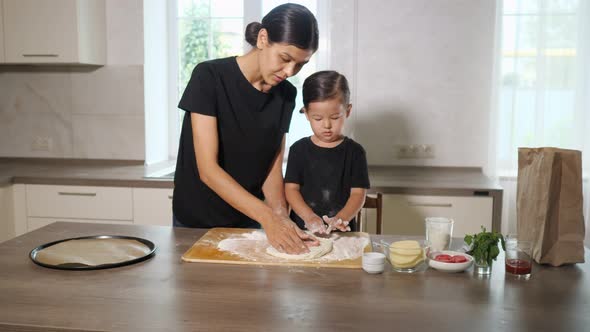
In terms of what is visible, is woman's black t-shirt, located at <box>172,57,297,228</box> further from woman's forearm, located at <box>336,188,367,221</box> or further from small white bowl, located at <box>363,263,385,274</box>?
small white bowl, located at <box>363,263,385,274</box>

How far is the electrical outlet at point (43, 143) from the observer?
10.5 ft

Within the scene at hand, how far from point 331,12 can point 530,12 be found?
944 millimetres

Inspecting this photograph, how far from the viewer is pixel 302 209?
1.92 metres

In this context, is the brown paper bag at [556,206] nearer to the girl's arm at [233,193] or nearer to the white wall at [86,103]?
the girl's arm at [233,193]

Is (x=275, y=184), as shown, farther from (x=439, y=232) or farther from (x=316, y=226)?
(x=439, y=232)

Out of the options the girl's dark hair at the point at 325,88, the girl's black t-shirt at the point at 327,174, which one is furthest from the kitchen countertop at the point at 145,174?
the girl's dark hair at the point at 325,88

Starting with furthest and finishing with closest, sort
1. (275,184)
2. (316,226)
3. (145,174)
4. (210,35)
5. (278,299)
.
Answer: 1. (210,35)
2. (145,174)
3. (275,184)
4. (316,226)
5. (278,299)

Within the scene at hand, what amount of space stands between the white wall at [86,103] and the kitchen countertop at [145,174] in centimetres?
12

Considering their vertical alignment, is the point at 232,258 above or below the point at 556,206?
below

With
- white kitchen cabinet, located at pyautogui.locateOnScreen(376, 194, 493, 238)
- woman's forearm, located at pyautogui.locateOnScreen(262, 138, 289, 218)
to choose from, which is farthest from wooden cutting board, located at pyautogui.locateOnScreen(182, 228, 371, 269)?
white kitchen cabinet, located at pyautogui.locateOnScreen(376, 194, 493, 238)

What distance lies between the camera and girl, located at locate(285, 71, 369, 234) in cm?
191

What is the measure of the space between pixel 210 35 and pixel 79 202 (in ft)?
3.84

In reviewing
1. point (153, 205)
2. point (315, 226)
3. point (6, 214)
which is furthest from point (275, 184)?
point (6, 214)

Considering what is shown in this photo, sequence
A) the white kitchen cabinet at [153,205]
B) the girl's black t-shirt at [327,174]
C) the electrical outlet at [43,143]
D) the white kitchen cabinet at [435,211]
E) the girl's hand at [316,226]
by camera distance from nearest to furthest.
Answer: the girl's hand at [316,226] → the girl's black t-shirt at [327,174] → the white kitchen cabinet at [435,211] → the white kitchen cabinet at [153,205] → the electrical outlet at [43,143]
